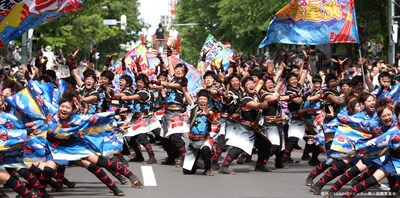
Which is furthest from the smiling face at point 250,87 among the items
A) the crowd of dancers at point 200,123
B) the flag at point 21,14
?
the flag at point 21,14

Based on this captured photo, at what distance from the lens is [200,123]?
15250 millimetres

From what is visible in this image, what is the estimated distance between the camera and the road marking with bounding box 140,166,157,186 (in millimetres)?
14312

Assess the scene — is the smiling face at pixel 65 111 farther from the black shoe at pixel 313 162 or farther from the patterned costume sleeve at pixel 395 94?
the black shoe at pixel 313 162

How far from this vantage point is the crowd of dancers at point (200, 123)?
462 inches

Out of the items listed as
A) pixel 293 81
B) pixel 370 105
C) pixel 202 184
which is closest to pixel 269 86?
pixel 293 81

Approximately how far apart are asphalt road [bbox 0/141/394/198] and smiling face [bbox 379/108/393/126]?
5.94 ft

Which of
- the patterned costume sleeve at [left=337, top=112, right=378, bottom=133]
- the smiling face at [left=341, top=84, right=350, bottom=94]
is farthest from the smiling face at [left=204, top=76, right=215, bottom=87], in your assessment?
the patterned costume sleeve at [left=337, top=112, right=378, bottom=133]

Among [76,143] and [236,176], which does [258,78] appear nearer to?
[236,176]

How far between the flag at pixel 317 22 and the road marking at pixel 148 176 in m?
3.80

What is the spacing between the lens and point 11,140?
1131 cm

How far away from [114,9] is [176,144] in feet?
226

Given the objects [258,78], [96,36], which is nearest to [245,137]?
[258,78]

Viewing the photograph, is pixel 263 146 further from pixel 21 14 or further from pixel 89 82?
pixel 21 14

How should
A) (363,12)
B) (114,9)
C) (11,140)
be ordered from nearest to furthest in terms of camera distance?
1. (11,140)
2. (363,12)
3. (114,9)
